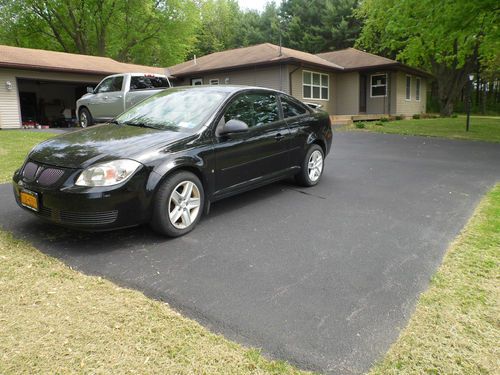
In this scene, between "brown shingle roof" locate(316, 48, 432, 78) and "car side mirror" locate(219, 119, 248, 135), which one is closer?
"car side mirror" locate(219, 119, 248, 135)

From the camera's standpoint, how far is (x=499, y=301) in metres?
2.91

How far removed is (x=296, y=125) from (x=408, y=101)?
2221 cm

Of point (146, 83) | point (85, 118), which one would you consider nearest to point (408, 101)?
point (146, 83)

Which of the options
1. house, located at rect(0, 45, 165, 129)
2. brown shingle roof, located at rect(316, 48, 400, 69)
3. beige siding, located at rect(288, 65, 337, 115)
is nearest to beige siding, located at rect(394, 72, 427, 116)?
brown shingle roof, located at rect(316, 48, 400, 69)

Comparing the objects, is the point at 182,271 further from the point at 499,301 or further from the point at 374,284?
the point at 499,301

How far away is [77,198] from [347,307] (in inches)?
96.0

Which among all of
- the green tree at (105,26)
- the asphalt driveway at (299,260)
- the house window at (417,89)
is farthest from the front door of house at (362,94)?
the green tree at (105,26)

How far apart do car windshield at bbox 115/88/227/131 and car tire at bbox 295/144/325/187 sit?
5.86 ft

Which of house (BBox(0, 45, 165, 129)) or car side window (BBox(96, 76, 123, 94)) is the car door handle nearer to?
car side window (BBox(96, 76, 123, 94))

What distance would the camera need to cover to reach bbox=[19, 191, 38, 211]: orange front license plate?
377 centimetres

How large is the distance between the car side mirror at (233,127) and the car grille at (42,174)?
68.2 inches

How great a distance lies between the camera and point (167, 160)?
394cm

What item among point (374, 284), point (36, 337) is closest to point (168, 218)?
point (36, 337)

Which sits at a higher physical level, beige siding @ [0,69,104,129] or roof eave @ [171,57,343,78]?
roof eave @ [171,57,343,78]
